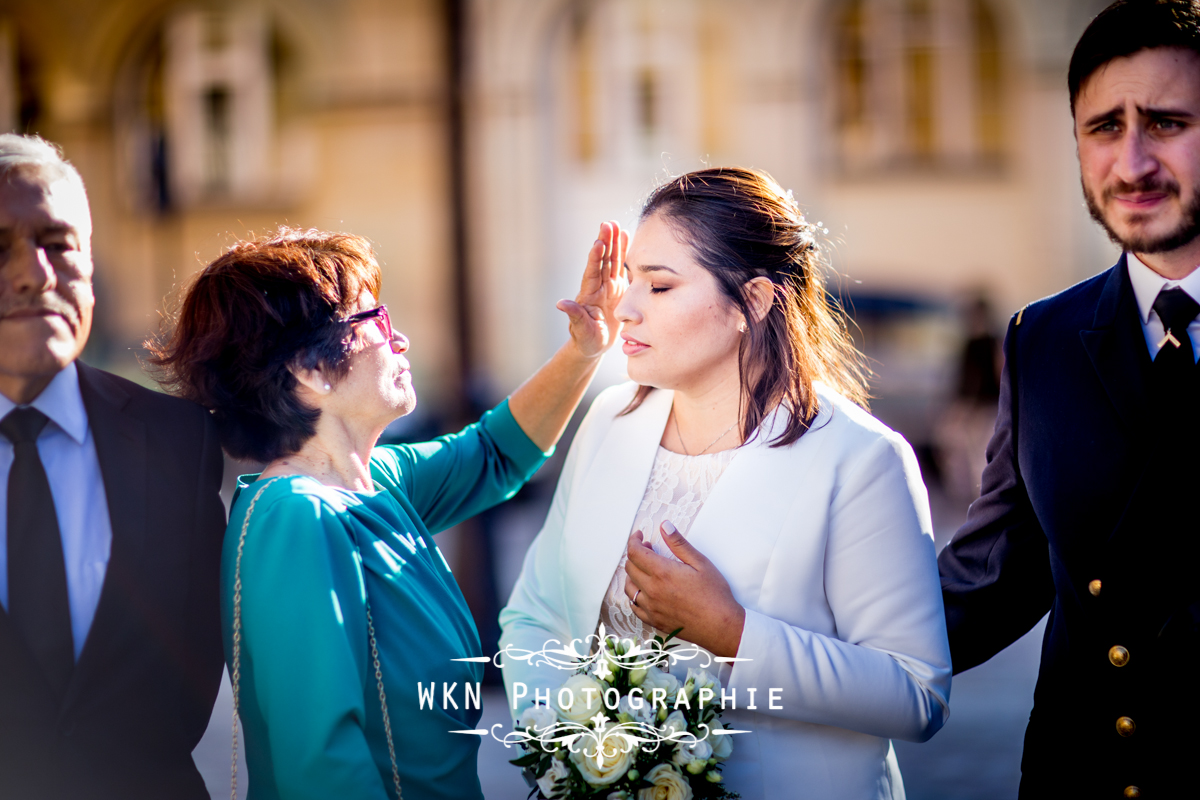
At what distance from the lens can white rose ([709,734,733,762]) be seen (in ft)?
6.42

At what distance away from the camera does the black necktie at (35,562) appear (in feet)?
6.10

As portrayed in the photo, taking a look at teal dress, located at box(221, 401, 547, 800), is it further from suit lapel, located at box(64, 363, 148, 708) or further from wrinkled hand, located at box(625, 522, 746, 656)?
wrinkled hand, located at box(625, 522, 746, 656)

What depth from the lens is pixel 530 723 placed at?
1.95 meters

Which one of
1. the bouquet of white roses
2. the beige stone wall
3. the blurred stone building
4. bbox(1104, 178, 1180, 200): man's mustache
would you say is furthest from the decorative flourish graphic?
the beige stone wall

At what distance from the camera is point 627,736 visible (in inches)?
73.9

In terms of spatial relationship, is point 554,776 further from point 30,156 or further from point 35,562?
point 30,156

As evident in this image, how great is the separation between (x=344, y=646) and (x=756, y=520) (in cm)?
86

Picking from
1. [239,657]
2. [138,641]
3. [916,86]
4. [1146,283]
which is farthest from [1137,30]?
[916,86]

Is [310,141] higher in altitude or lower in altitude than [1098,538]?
higher

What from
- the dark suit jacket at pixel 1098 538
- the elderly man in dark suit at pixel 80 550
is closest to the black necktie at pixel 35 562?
the elderly man in dark suit at pixel 80 550

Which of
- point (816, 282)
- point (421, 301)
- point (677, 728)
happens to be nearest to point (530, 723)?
point (677, 728)

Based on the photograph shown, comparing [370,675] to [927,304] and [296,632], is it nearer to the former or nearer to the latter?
[296,632]

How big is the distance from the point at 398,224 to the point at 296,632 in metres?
12.9

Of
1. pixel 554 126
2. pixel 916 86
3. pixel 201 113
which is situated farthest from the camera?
pixel 201 113
